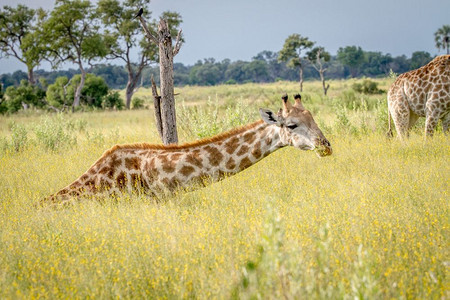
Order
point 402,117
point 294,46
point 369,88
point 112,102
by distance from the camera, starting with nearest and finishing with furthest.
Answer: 1. point 402,117
2. point 369,88
3. point 112,102
4. point 294,46

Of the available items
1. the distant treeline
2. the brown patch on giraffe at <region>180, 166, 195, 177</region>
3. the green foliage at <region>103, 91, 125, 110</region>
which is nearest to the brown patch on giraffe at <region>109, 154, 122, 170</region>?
the brown patch on giraffe at <region>180, 166, 195, 177</region>

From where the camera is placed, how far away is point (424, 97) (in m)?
9.46

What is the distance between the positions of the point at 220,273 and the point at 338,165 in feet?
16.0

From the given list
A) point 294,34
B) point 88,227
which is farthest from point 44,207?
point 294,34

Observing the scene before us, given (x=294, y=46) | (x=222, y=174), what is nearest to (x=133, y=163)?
(x=222, y=174)

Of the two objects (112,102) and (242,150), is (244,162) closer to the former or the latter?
(242,150)

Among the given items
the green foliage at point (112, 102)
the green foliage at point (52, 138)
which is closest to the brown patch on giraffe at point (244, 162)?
the green foliage at point (52, 138)

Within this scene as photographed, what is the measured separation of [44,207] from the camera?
19.2 ft

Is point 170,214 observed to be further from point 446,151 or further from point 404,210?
point 446,151

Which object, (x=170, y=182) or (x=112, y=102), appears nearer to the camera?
(x=170, y=182)

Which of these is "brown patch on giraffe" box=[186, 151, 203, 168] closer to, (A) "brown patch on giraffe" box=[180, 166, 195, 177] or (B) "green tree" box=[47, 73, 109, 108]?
(A) "brown patch on giraffe" box=[180, 166, 195, 177]

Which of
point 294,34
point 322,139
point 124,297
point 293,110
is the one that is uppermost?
point 294,34

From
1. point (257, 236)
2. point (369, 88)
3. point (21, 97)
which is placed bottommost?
point (257, 236)

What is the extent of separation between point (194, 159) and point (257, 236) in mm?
2488
